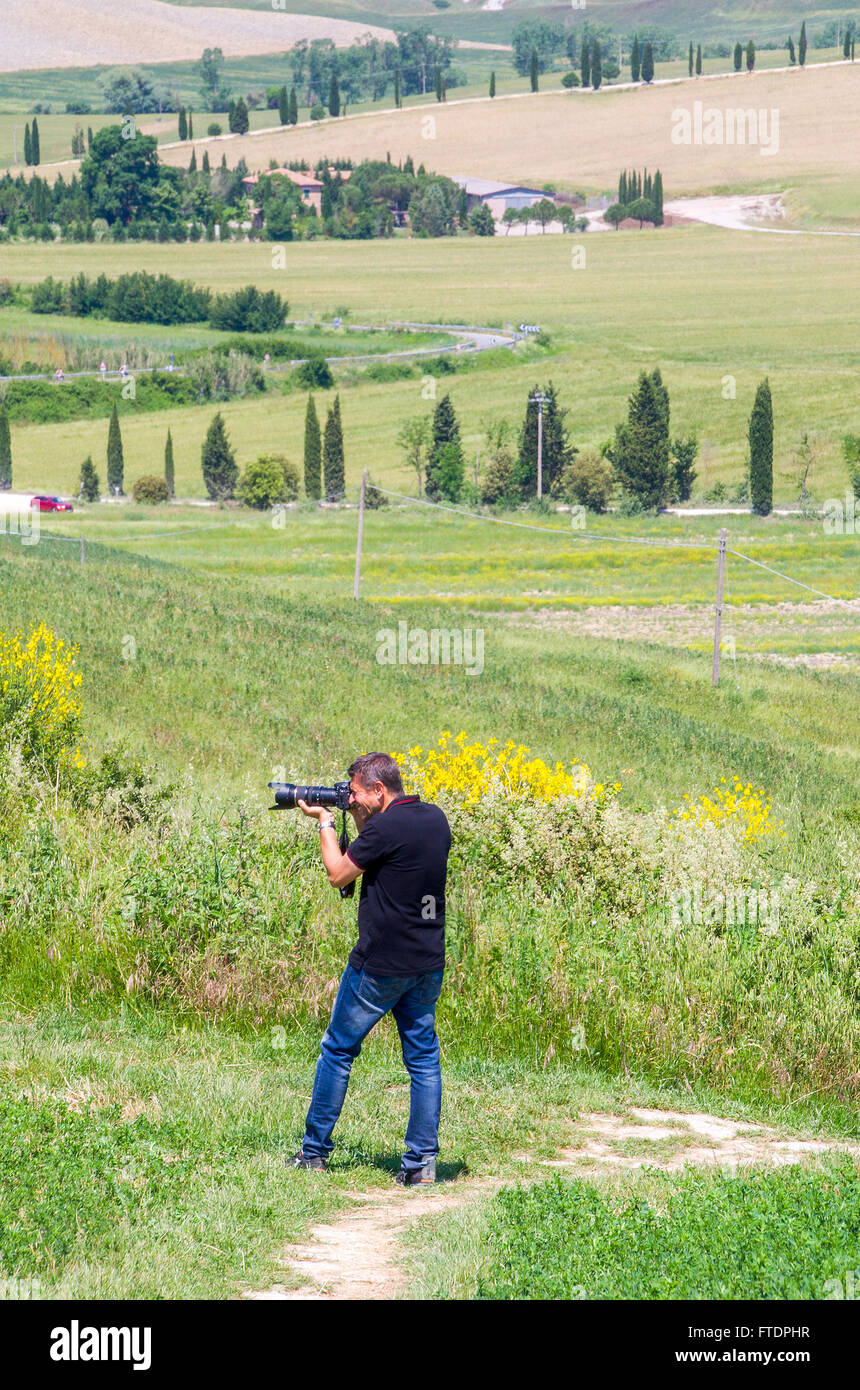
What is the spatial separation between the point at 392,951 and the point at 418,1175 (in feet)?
3.50

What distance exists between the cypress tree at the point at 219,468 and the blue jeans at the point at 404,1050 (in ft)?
268

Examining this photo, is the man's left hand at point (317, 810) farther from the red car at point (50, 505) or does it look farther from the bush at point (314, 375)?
the bush at point (314, 375)

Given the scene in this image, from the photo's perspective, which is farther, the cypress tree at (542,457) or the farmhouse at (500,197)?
the farmhouse at (500,197)

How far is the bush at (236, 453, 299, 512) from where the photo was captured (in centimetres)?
8412

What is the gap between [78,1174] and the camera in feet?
20.5

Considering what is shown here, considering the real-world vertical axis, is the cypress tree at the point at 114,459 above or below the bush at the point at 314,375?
below

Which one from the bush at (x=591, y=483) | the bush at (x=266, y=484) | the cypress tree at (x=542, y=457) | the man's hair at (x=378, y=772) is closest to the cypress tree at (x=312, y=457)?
the bush at (x=266, y=484)

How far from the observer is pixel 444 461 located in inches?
3420

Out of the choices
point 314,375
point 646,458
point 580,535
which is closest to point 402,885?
point 580,535

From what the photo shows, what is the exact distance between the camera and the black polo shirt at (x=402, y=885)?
23.0 ft

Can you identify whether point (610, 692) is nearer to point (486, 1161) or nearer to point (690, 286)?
point (486, 1161)

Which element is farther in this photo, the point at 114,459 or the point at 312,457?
the point at 114,459

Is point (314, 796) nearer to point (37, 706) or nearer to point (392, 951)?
point (392, 951)

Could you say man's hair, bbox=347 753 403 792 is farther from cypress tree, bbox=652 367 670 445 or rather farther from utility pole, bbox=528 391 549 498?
cypress tree, bbox=652 367 670 445
